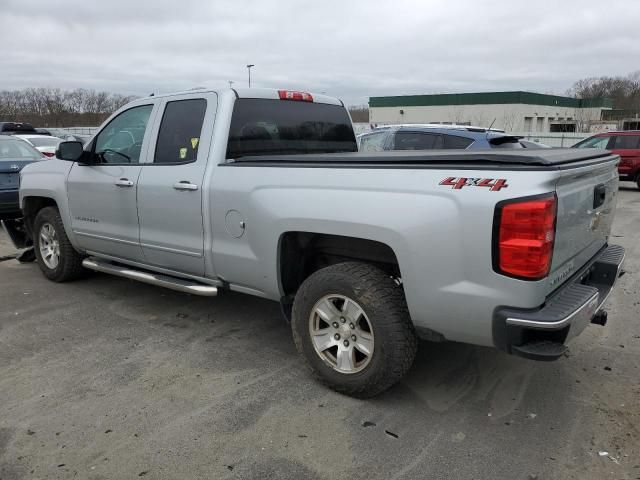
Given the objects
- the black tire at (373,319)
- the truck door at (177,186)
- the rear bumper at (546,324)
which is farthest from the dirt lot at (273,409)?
the truck door at (177,186)

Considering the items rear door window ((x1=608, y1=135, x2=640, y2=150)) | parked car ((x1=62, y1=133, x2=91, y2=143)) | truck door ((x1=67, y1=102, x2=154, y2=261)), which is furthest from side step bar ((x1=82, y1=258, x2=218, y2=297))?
rear door window ((x1=608, y1=135, x2=640, y2=150))

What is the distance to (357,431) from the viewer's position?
121 inches

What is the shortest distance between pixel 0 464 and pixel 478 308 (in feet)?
8.67

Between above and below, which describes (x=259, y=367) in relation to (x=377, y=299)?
below

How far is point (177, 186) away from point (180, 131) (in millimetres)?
534

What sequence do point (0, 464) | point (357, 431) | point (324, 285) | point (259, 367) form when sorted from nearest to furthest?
point (0, 464) < point (357, 431) < point (324, 285) < point (259, 367)

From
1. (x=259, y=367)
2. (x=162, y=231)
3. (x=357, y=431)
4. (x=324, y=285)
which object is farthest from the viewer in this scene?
(x=162, y=231)

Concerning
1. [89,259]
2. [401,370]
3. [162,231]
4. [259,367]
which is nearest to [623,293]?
[401,370]

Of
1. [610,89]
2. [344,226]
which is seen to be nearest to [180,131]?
[344,226]

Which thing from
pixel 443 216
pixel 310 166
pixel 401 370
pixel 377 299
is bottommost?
pixel 401 370

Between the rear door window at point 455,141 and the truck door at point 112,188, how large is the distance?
5.41m

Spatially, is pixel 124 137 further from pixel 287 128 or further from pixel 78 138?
pixel 78 138

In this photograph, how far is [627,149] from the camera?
16156 mm

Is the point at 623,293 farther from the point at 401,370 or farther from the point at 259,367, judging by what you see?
the point at 259,367
